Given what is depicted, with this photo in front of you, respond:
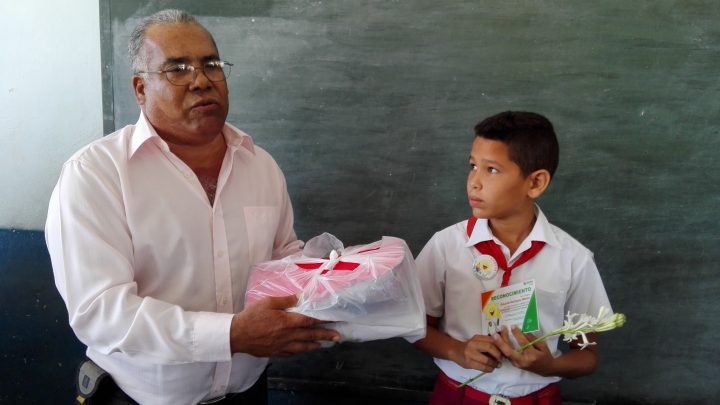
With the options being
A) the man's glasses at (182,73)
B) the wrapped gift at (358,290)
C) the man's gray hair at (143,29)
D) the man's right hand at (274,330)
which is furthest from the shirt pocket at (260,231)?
the man's gray hair at (143,29)

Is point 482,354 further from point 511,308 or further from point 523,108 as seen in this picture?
point 523,108

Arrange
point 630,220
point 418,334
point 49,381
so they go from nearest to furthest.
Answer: point 418,334 → point 630,220 → point 49,381

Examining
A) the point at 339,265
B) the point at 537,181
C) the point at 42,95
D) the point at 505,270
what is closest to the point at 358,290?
the point at 339,265

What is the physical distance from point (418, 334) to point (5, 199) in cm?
194

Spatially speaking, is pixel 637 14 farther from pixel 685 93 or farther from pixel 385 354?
pixel 385 354

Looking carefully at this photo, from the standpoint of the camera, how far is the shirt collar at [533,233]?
1646 millimetres

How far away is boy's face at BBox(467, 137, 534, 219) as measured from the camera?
5.19 ft

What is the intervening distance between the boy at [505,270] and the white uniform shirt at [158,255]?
0.56 metres

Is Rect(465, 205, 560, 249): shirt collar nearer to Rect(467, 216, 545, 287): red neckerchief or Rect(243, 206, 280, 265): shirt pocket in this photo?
Rect(467, 216, 545, 287): red neckerchief

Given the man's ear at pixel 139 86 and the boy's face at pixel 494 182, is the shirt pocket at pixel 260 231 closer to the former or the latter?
the man's ear at pixel 139 86

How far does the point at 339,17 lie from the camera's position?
6.95 feet

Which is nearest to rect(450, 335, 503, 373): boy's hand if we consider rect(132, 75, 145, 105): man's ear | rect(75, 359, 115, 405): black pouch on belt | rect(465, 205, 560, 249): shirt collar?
rect(465, 205, 560, 249): shirt collar

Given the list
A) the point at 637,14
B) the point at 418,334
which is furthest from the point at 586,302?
the point at 637,14

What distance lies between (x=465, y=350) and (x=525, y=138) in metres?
0.61
